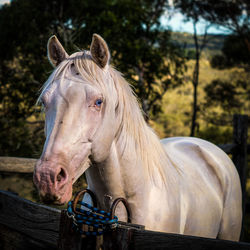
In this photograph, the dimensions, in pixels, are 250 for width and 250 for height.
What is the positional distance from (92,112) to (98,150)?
0.67 feet

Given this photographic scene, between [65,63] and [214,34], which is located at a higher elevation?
[214,34]

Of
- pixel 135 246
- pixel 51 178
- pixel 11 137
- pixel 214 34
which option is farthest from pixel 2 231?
pixel 214 34

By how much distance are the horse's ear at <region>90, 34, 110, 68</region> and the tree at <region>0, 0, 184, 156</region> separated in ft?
14.0

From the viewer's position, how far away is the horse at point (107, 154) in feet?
4.07

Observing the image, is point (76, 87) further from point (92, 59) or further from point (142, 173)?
point (142, 173)

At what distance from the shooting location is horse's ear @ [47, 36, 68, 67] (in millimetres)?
1604

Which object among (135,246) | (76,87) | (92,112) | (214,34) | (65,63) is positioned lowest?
(135,246)

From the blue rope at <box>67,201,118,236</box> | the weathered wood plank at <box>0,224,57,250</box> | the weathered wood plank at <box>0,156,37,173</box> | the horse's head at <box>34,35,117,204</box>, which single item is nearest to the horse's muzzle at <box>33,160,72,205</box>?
the horse's head at <box>34,35,117,204</box>

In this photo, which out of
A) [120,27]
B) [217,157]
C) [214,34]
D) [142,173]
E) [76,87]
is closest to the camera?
[76,87]

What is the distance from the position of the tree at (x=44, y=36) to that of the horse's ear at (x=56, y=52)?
164 inches

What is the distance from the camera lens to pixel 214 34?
396 inches

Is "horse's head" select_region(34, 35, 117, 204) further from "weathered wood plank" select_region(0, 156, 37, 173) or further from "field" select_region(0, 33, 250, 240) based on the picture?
"weathered wood plank" select_region(0, 156, 37, 173)

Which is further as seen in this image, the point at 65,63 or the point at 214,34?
the point at 214,34

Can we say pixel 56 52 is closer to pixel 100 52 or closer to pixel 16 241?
pixel 100 52
